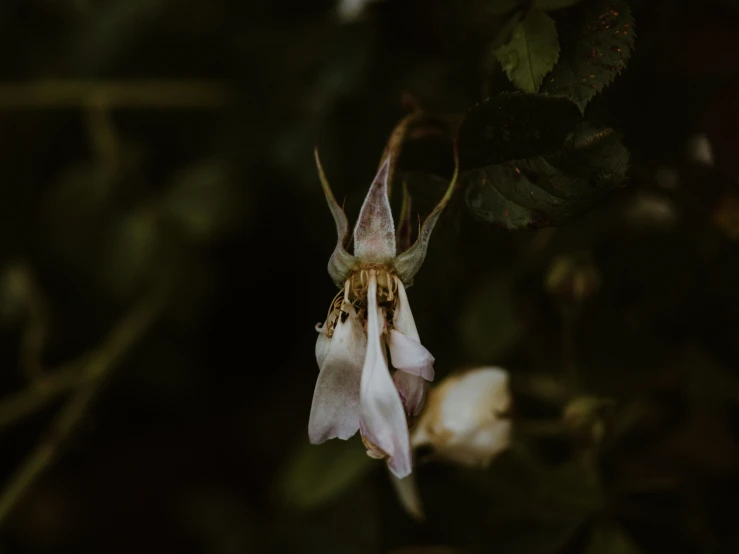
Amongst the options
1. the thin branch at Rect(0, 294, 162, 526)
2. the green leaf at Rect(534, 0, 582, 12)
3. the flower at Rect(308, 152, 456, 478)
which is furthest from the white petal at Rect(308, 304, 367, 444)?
the thin branch at Rect(0, 294, 162, 526)

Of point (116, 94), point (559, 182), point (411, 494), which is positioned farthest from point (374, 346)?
point (116, 94)

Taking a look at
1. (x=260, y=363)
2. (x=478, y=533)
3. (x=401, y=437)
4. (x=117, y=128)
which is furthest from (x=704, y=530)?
(x=117, y=128)

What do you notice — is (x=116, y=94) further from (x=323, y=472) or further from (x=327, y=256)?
(x=323, y=472)

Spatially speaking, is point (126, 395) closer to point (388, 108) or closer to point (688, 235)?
point (388, 108)

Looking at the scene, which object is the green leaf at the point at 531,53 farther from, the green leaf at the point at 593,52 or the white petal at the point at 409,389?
the white petal at the point at 409,389

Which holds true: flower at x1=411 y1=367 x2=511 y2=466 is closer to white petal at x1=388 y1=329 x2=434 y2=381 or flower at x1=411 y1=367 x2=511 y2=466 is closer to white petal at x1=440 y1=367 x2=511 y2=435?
white petal at x1=440 y1=367 x2=511 y2=435
